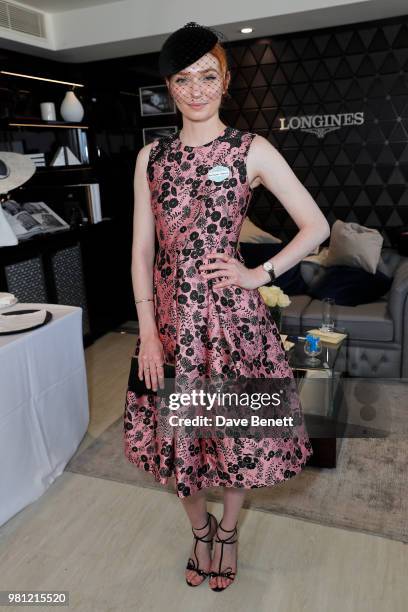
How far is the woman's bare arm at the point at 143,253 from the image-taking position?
1.48 metres

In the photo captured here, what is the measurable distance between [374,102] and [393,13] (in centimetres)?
58

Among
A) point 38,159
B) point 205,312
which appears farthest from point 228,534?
point 38,159

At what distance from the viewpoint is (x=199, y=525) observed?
168 cm

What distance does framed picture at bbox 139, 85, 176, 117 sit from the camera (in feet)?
14.7

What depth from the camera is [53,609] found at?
5.34 feet

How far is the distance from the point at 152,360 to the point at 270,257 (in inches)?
93.6

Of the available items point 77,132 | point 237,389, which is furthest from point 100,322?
point 237,389

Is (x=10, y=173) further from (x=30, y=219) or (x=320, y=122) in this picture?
(x=320, y=122)

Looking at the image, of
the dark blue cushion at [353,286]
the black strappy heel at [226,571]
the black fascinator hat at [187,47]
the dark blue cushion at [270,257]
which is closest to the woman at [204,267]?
the black fascinator hat at [187,47]

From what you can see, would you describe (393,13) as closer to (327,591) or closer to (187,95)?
(187,95)

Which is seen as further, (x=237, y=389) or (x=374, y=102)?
(x=374, y=102)

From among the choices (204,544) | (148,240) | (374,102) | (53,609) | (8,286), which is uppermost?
(374,102)

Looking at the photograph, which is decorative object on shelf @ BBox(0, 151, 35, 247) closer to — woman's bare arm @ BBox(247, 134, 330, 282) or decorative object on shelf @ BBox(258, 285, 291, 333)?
decorative object on shelf @ BBox(258, 285, 291, 333)

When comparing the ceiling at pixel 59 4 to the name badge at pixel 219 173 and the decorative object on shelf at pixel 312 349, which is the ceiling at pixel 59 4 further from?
the name badge at pixel 219 173
